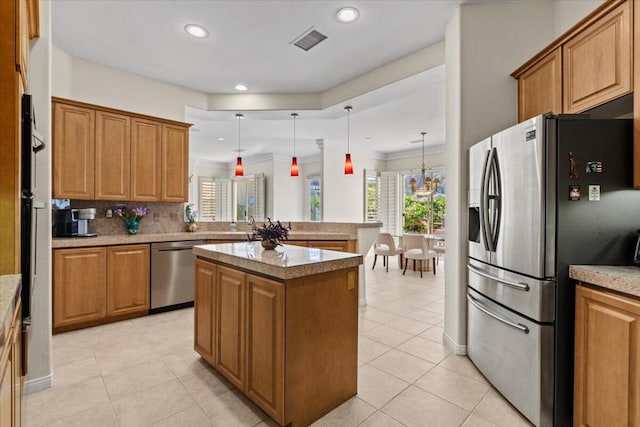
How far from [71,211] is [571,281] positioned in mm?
4479

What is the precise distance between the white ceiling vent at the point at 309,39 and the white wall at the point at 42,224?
197cm

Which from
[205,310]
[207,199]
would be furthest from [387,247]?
[207,199]

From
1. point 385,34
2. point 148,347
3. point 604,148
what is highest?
point 385,34

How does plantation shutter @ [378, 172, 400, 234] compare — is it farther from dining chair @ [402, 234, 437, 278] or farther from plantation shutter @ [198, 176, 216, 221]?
plantation shutter @ [198, 176, 216, 221]

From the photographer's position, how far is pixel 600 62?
1.92 metres

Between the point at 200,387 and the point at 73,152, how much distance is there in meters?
2.85

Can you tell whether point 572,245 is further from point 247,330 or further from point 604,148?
point 247,330

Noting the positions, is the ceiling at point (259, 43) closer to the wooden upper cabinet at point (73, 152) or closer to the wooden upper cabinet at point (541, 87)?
the wooden upper cabinet at point (73, 152)

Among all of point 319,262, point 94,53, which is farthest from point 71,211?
point 319,262

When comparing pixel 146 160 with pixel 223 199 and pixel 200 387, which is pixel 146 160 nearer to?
pixel 200 387

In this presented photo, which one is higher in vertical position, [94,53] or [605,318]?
[94,53]

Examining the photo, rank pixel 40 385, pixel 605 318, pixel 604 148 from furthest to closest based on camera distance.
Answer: pixel 40 385 < pixel 604 148 < pixel 605 318

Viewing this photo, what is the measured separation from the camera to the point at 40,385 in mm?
2188

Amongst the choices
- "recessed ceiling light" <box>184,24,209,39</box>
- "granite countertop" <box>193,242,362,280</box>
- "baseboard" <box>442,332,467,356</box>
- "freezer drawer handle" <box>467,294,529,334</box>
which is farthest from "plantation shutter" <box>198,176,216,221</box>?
"freezer drawer handle" <box>467,294,529,334</box>
